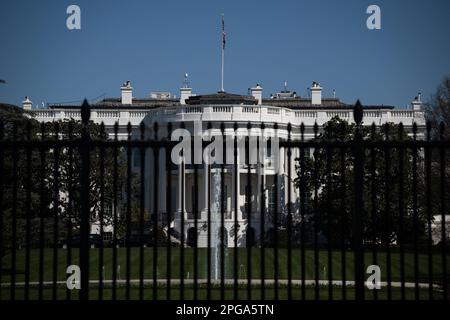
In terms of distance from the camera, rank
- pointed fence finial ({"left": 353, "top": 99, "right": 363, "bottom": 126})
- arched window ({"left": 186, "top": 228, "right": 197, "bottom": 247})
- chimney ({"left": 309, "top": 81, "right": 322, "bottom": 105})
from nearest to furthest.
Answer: pointed fence finial ({"left": 353, "top": 99, "right": 363, "bottom": 126}) → arched window ({"left": 186, "top": 228, "right": 197, "bottom": 247}) → chimney ({"left": 309, "top": 81, "right": 322, "bottom": 105})

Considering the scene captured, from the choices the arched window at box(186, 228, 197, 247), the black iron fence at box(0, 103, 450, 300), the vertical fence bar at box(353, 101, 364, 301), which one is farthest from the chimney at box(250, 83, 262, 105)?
the vertical fence bar at box(353, 101, 364, 301)

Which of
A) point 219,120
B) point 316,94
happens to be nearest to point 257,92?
point 316,94

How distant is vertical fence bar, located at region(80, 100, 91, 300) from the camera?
8.09 m

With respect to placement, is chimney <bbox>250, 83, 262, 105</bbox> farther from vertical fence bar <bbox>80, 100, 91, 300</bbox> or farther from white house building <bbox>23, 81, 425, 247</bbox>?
vertical fence bar <bbox>80, 100, 91, 300</bbox>

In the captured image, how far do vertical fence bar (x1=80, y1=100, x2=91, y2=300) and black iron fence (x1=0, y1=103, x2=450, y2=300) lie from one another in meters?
0.01

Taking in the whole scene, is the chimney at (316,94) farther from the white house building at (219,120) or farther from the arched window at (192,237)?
the arched window at (192,237)

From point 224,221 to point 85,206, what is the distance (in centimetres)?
402

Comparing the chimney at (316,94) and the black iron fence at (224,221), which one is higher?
the chimney at (316,94)

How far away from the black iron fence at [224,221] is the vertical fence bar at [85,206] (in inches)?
0.6

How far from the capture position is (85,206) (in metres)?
8.20

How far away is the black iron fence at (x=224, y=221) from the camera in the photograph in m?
8.12

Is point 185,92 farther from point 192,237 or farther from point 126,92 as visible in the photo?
point 192,237

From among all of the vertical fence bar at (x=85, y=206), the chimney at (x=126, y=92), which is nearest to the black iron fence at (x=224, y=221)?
the vertical fence bar at (x=85, y=206)
